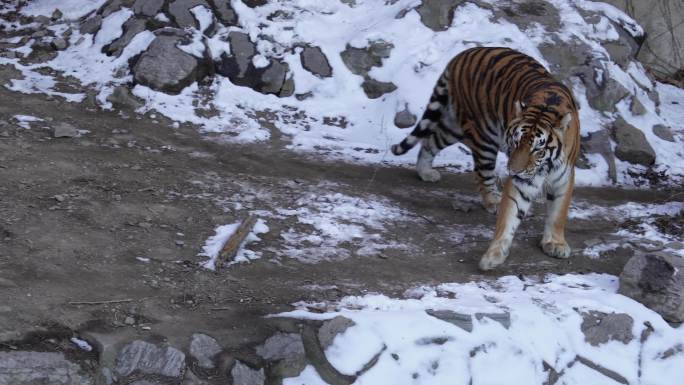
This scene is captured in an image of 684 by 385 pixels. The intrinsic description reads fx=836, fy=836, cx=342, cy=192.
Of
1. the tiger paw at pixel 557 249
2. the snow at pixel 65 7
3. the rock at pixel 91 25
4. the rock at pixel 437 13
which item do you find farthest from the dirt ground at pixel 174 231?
the rock at pixel 437 13

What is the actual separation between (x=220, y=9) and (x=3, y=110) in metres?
2.54

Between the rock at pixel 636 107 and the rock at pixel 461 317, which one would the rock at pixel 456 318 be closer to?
the rock at pixel 461 317

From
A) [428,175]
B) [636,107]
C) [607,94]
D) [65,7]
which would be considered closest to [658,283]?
[428,175]

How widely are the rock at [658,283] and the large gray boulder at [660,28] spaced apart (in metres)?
5.63

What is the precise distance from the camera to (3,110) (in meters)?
6.90

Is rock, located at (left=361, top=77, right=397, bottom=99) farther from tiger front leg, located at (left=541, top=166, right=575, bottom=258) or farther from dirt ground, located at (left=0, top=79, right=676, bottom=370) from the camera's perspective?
tiger front leg, located at (left=541, top=166, right=575, bottom=258)

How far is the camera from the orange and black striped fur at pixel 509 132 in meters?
5.13

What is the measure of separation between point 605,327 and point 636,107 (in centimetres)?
412

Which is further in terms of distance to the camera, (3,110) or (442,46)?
(442,46)

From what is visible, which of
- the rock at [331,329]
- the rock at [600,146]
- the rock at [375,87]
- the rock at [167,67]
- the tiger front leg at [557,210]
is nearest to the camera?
the rock at [331,329]

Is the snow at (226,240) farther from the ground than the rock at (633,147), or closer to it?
farther from the ground

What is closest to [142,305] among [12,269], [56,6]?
[12,269]

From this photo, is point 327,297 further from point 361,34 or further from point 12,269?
point 361,34

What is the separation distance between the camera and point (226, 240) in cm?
516
